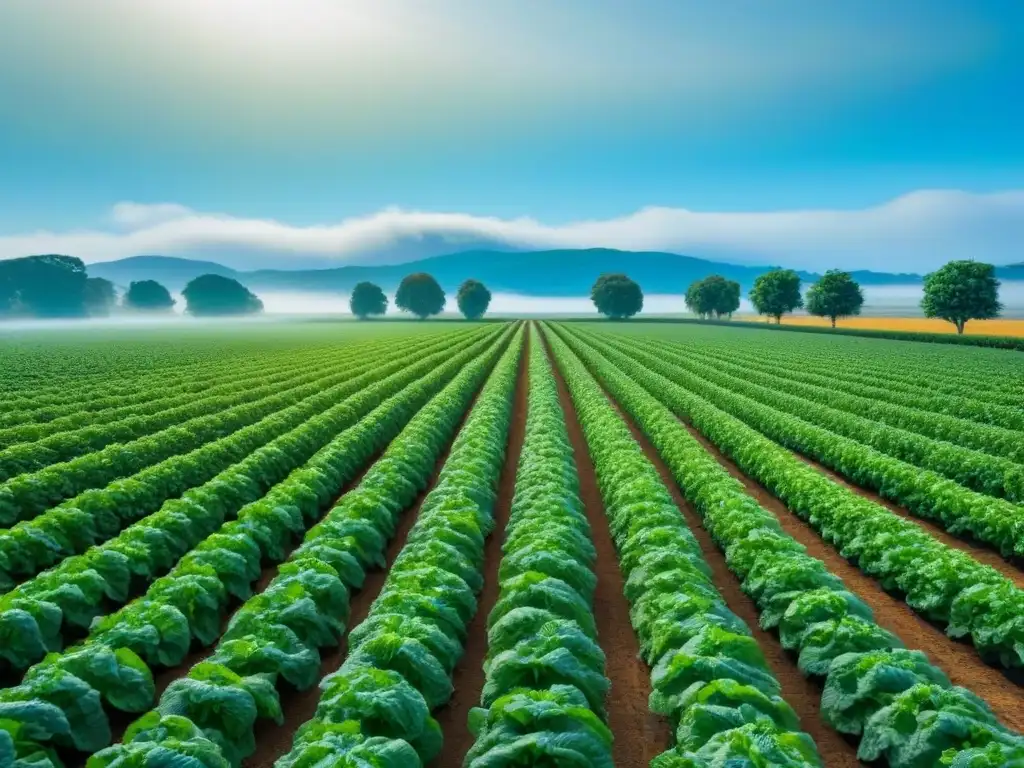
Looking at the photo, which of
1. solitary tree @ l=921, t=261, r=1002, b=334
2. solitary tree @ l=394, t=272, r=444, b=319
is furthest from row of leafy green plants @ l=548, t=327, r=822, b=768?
solitary tree @ l=394, t=272, r=444, b=319

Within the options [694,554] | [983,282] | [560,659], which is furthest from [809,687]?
[983,282]

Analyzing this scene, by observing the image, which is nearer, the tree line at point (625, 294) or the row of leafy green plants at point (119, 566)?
the row of leafy green plants at point (119, 566)

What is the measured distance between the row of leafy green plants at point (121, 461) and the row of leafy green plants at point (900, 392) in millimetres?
21439

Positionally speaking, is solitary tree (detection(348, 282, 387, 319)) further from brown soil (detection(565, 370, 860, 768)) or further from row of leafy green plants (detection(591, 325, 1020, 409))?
brown soil (detection(565, 370, 860, 768))

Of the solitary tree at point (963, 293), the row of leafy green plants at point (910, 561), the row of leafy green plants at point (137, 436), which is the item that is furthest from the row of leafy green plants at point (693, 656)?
the solitary tree at point (963, 293)

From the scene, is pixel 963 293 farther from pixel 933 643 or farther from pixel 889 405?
pixel 933 643

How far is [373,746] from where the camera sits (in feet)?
16.9

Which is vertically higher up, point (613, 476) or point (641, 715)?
point (613, 476)

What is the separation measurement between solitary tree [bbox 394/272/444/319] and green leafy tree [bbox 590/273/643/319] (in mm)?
43683

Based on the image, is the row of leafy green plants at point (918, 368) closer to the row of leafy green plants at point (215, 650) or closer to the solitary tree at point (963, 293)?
the row of leafy green plants at point (215, 650)

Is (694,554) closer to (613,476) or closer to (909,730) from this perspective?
(909,730)

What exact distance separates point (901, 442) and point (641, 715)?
1456cm

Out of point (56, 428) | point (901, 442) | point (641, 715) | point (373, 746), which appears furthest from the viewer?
point (56, 428)

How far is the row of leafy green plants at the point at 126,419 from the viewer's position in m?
17.0
